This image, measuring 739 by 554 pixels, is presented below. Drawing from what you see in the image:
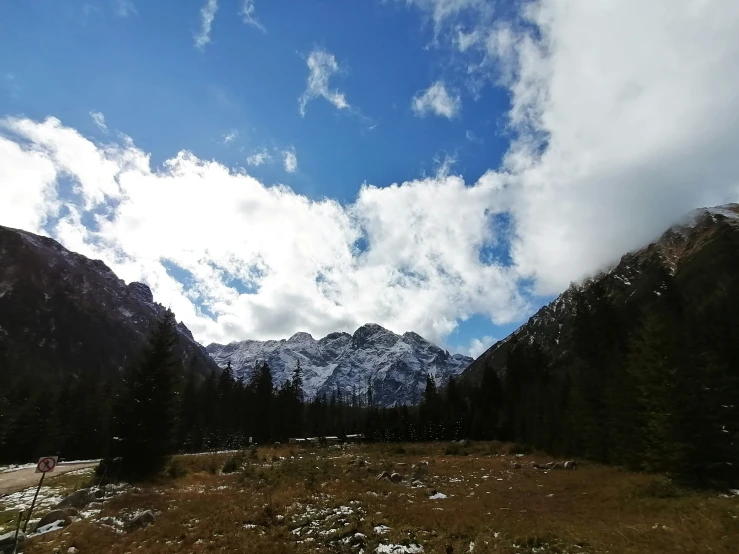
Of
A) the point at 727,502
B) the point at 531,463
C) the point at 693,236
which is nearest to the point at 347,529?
the point at 727,502

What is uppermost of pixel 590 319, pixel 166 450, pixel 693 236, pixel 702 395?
pixel 693 236

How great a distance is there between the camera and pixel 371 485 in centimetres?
2844

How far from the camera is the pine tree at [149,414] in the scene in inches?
1238

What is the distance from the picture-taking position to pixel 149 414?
1292 inches

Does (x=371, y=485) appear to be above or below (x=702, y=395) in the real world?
below

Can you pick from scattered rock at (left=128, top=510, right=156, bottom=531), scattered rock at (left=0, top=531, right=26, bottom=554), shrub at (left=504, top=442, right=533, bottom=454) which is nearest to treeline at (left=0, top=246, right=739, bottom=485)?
shrub at (left=504, top=442, right=533, bottom=454)

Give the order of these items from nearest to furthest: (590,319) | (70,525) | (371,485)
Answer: (70,525) → (371,485) → (590,319)

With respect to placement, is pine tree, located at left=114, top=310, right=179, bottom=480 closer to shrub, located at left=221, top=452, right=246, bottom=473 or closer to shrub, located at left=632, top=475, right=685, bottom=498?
shrub, located at left=221, top=452, right=246, bottom=473

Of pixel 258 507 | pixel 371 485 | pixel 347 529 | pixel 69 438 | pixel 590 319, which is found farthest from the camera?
pixel 69 438

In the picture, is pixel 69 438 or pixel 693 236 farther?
pixel 693 236

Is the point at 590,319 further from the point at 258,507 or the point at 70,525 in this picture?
the point at 70,525

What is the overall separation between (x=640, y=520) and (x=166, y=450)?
108 ft

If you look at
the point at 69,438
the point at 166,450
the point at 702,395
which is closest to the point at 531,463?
the point at 702,395

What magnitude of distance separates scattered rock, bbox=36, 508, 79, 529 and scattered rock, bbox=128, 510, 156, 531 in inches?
120
